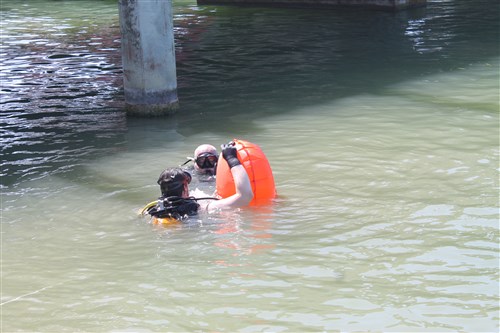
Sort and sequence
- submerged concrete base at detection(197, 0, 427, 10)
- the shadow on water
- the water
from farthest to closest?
submerged concrete base at detection(197, 0, 427, 10), the shadow on water, the water

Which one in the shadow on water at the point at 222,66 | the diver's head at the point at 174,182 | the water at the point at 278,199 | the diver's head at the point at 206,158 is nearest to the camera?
the water at the point at 278,199

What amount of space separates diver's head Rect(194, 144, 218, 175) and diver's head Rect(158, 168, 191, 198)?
0.98m

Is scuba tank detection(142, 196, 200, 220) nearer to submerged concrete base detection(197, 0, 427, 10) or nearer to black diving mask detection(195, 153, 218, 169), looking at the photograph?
black diving mask detection(195, 153, 218, 169)

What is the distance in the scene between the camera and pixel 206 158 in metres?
8.62

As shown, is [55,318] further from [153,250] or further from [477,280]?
[477,280]

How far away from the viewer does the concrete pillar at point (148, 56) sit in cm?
1258

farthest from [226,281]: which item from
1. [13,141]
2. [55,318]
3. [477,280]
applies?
[13,141]

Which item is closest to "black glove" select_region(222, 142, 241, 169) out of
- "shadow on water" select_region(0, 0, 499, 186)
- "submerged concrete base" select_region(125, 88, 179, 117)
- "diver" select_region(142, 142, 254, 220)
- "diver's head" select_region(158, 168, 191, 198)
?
"diver" select_region(142, 142, 254, 220)

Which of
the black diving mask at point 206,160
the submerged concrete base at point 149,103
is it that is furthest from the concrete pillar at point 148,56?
the black diving mask at point 206,160

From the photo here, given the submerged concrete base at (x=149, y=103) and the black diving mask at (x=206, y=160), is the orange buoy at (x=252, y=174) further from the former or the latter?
the submerged concrete base at (x=149, y=103)

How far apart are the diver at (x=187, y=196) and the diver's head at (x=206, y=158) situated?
2.29 ft

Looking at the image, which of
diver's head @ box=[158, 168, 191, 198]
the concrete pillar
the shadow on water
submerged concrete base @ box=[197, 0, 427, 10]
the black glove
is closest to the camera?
diver's head @ box=[158, 168, 191, 198]

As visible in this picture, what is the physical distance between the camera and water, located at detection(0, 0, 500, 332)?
6.04 metres

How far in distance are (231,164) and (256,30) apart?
15.7 m
